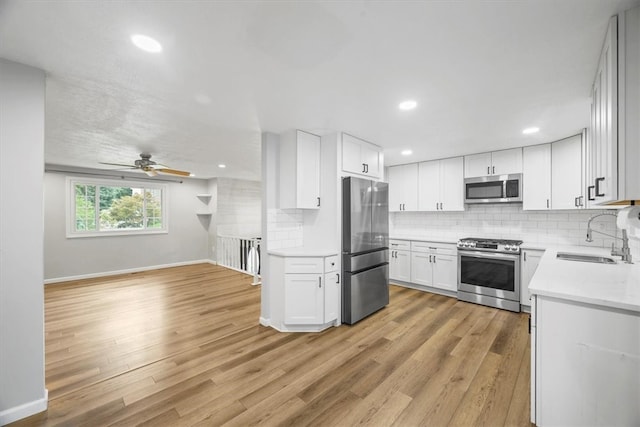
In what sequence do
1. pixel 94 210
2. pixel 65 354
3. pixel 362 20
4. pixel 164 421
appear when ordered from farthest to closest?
pixel 94 210 → pixel 65 354 → pixel 164 421 → pixel 362 20

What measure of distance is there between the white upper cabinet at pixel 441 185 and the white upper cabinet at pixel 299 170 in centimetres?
251

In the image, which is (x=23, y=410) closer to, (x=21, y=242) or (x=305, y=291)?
(x=21, y=242)

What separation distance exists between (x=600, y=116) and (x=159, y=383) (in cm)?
369

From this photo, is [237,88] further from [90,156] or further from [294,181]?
[90,156]

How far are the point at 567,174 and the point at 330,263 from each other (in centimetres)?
342

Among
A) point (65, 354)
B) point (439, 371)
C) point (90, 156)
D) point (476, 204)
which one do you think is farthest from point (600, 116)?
point (90, 156)

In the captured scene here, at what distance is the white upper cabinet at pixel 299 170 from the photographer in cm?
324

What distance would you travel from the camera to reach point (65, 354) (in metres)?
2.65

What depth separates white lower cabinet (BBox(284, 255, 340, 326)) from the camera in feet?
10.2

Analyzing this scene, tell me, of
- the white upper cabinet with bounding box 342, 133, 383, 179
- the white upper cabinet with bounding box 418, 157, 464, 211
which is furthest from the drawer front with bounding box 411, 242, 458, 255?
the white upper cabinet with bounding box 342, 133, 383, 179

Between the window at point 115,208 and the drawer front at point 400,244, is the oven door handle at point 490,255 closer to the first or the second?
the drawer front at point 400,244

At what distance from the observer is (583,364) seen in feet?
4.97

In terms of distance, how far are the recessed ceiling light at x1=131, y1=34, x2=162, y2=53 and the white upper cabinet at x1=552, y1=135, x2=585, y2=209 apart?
15.2ft

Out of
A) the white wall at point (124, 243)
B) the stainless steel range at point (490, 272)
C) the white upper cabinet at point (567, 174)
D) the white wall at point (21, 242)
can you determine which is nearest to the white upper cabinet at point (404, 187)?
the stainless steel range at point (490, 272)
